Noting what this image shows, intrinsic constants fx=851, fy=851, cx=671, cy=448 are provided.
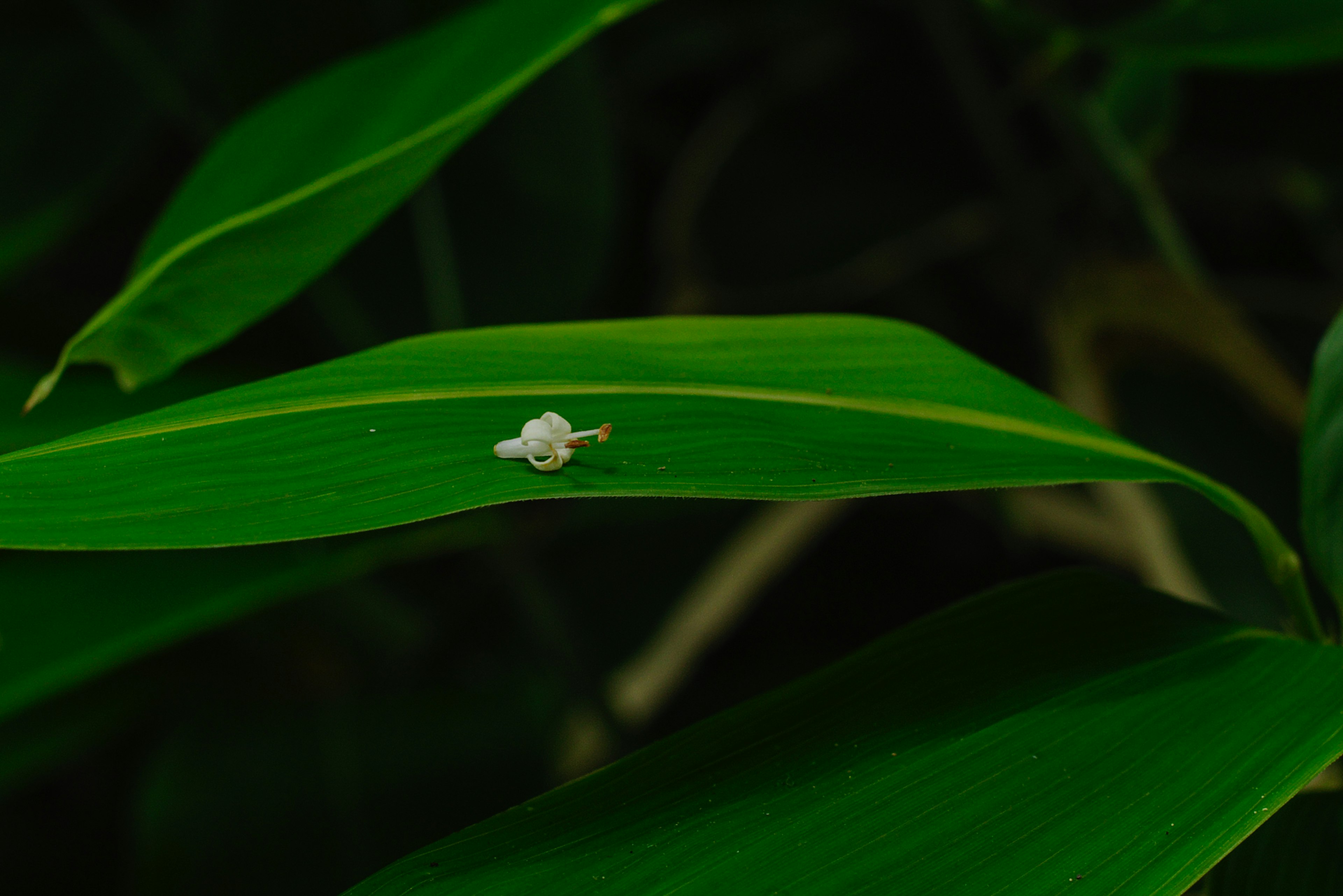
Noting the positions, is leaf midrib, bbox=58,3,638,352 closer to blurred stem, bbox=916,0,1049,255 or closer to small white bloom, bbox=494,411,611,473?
small white bloom, bbox=494,411,611,473

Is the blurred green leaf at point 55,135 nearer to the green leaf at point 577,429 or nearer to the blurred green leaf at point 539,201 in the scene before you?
the blurred green leaf at point 539,201

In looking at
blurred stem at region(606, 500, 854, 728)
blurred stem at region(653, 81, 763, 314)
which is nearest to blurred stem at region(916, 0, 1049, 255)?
blurred stem at region(653, 81, 763, 314)

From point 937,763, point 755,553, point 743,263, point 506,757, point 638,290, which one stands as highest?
point 638,290

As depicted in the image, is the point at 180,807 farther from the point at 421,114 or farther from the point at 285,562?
the point at 421,114

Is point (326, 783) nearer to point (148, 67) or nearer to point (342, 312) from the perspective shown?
point (342, 312)

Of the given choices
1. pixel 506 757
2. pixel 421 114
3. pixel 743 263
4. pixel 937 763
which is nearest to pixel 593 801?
pixel 937 763

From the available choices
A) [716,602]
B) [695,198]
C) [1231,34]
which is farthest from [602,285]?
[1231,34]
